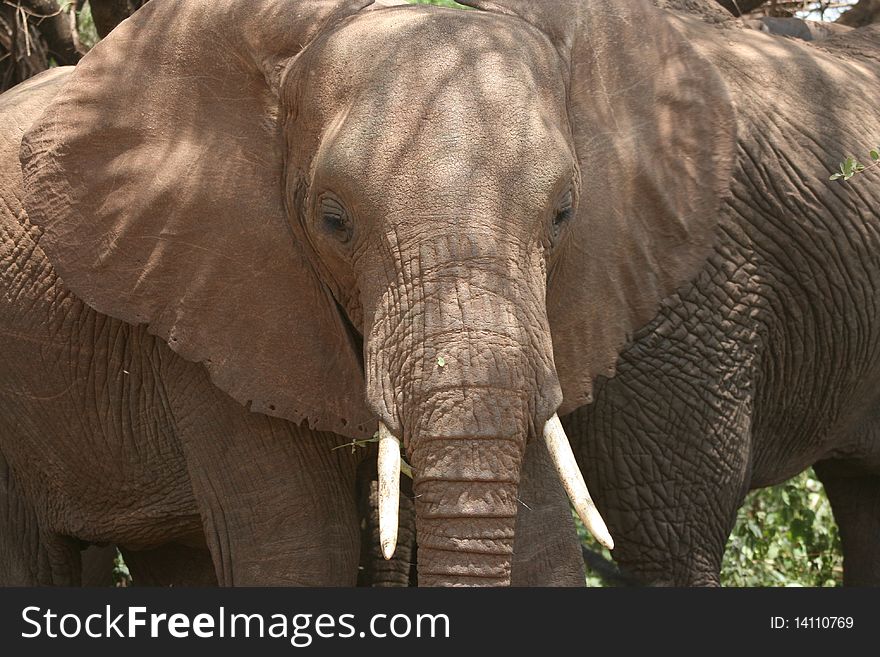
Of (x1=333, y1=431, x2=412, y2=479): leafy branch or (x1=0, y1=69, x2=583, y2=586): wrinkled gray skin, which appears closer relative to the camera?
(x1=333, y1=431, x2=412, y2=479): leafy branch

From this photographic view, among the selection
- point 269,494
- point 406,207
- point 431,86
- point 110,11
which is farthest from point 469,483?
point 110,11

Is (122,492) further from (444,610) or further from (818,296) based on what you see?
(818,296)

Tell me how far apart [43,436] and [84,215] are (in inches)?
32.3

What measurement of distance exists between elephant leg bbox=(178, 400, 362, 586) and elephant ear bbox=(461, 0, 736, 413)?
Answer: 63cm

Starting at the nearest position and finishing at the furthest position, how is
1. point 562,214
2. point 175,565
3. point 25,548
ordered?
point 562,214 < point 25,548 < point 175,565

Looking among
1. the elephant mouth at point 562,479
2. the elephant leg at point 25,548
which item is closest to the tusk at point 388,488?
the elephant mouth at point 562,479

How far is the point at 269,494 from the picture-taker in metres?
4.29

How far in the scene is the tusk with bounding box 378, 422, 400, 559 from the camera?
3.37m

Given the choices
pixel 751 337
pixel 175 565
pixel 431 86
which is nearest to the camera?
pixel 431 86

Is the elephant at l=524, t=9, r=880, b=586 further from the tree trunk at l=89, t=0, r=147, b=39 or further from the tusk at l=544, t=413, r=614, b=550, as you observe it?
the tree trunk at l=89, t=0, r=147, b=39

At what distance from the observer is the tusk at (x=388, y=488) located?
11.0ft

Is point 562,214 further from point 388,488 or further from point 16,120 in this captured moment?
point 16,120

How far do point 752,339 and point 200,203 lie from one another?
155 centimetres

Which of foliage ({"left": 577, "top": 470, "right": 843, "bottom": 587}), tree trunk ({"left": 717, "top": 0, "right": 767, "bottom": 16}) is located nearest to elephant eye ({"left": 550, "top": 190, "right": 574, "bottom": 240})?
tree trunk ({"left": 717, "top": 0, "right": 767, "bottom": 16})
